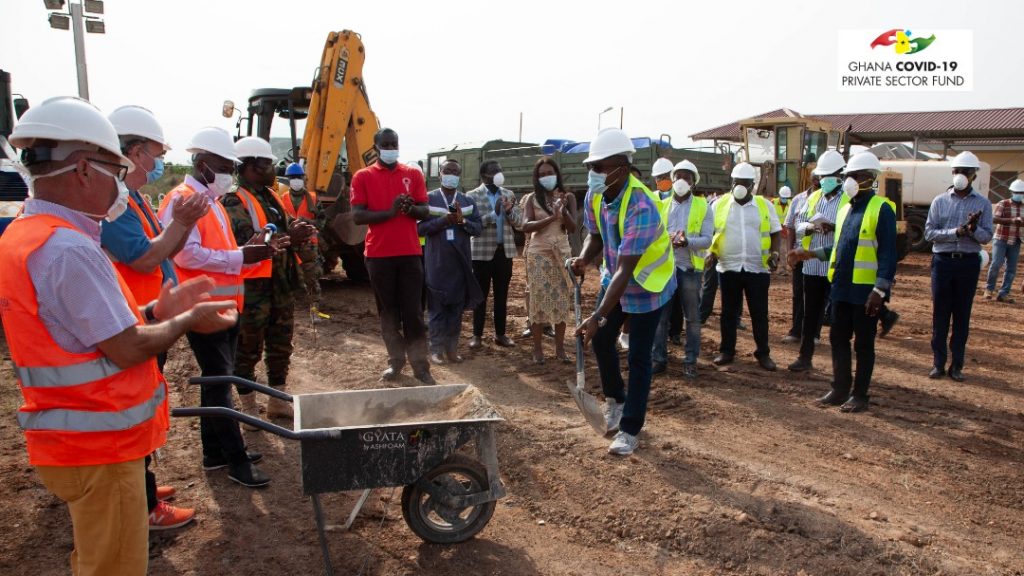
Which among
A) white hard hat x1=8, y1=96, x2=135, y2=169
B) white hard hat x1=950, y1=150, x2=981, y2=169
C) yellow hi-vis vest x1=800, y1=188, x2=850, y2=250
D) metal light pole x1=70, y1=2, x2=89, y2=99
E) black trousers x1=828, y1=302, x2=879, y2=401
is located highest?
metal light pole x1=70, y1=2, x2=89, y2=99

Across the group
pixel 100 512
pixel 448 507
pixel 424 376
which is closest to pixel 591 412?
pixel 448 507

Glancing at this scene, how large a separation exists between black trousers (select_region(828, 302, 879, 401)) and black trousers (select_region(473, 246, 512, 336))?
338 centimetres

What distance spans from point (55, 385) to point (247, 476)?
2353 millimetres

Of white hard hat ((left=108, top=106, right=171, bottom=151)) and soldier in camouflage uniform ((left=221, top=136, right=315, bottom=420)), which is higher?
white hard hat ((left=108, top=106, right=171, bottom=151))

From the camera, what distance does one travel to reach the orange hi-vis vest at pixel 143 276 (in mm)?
3412

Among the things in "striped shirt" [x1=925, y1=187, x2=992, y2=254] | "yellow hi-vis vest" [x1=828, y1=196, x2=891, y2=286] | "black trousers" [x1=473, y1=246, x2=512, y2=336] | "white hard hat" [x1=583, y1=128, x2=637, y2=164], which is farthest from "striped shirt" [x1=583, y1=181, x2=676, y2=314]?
"striped shirt" [x1=925, y1=187, x2=992, y2=254]

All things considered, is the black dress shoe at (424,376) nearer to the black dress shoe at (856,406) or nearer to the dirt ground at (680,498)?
the dirt ground at (680,498)

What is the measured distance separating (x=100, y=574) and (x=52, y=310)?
842 millimetres

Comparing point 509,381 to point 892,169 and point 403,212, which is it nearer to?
point 403,212

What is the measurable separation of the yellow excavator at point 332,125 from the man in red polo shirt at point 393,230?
3.74 m

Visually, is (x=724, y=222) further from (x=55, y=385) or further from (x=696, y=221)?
(x=55, y=385)

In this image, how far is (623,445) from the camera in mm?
4676

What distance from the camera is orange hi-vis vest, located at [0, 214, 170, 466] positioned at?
6.78 ft

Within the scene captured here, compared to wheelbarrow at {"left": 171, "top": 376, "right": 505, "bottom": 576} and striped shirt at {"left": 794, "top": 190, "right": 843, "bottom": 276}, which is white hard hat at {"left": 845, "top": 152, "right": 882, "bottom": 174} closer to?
striped shirt at {"left": 794, "top": 190, "right": 843, "bottom": 276}
